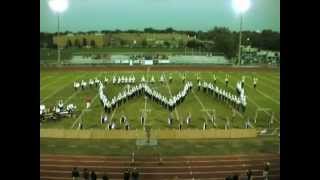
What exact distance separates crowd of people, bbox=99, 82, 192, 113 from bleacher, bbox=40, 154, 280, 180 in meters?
0.68

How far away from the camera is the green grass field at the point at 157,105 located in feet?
26.6

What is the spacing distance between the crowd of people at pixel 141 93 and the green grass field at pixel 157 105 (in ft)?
0.18

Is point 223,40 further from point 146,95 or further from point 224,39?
point 146,95

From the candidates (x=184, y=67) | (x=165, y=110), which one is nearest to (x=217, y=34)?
(x=184, y=67)

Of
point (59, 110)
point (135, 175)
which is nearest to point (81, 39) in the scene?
point (59, 110)

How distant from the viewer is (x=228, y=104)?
8.34 meters

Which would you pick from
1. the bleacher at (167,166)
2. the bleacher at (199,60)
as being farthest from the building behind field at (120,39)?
the bleacher at (167,166)

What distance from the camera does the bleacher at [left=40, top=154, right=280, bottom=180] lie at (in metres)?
7.90
